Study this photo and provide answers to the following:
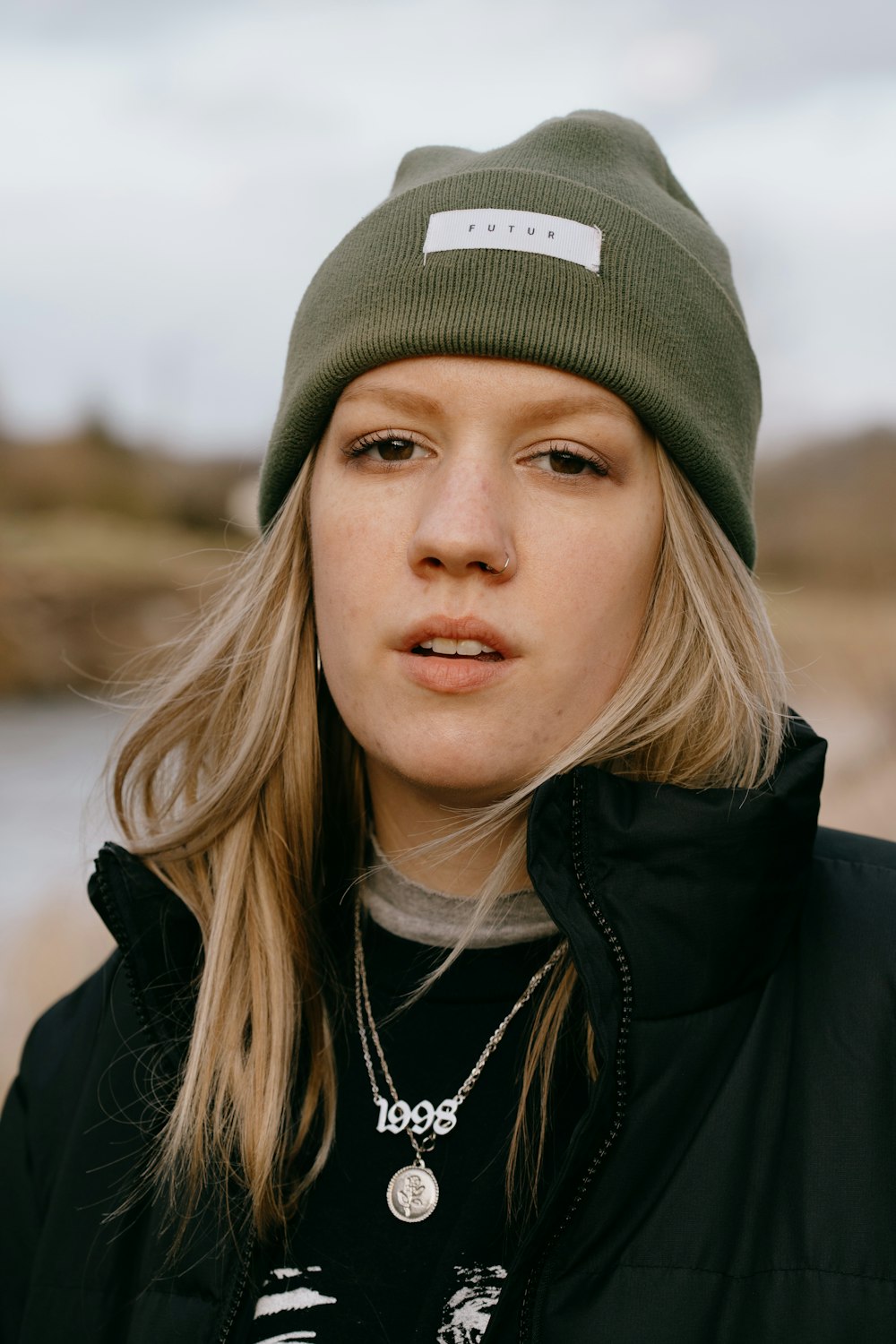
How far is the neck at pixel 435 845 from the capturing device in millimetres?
1597

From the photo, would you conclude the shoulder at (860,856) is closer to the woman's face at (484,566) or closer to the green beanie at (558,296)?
the woman's face at (484,566)

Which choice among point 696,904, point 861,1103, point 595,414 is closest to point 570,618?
point 595,414

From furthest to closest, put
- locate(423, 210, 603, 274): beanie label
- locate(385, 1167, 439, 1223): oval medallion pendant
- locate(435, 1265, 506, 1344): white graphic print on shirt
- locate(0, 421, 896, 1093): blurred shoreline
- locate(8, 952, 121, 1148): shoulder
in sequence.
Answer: locate(0, 421, 896, 1093): blurred shoreline → locate(8, 952, 121, 1148): shoulder → locate(423, 210, 603, 274): beanie label → locate(385, 1167, 439, 1223): oval medallion pendant → locate(435, 1265, 506, 1344): white graphic print on shirt

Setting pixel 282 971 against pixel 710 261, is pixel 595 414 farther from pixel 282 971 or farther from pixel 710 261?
pixel 282 971

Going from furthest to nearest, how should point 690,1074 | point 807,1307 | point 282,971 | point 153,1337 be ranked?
point 282,971, point 153,1337, point 690,1074, point 807,1307

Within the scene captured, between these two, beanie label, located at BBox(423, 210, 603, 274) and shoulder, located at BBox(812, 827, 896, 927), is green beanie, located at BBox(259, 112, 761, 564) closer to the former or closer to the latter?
beanie label, located at BBox(423, 210, 603, 274)

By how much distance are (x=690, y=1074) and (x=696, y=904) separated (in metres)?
0.19

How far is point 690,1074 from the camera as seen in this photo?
4.20 ft

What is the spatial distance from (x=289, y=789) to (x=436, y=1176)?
64 cm

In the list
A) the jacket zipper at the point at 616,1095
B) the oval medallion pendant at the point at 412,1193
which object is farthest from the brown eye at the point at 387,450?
the oval medallion pendant at the point at 412,1193

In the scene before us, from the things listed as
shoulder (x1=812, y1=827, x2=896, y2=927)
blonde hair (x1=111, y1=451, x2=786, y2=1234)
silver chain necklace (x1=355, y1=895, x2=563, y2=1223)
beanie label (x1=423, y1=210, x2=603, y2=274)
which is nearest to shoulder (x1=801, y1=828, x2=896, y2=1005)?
shoulder (x1=812, y1=827, x2=896, y2=927)

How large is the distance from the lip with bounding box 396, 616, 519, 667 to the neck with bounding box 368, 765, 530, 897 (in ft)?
0.83

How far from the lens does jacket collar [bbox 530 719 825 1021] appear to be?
129 centimetres

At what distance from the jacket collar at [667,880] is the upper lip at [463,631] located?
19 centimetres
